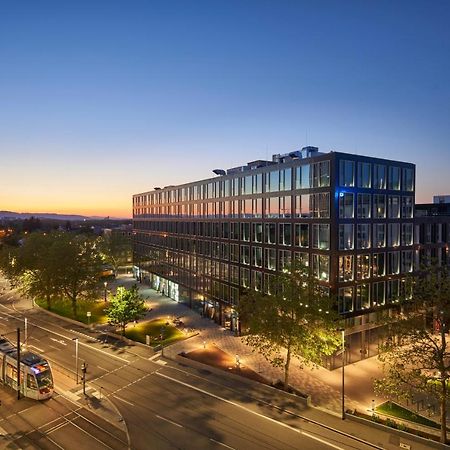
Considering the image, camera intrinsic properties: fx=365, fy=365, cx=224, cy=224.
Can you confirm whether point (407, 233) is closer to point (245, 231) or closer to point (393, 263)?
point (393, 263)

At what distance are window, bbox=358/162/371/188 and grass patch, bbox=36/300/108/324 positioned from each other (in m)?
44.5

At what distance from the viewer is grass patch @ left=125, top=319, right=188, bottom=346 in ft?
166

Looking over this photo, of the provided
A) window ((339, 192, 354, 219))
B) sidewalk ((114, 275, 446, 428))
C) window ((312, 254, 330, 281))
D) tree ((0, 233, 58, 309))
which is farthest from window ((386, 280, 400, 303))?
tree ((0, 233, 58, 309))

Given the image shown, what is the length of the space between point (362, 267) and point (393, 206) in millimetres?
10444

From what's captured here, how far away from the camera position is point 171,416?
30.5m

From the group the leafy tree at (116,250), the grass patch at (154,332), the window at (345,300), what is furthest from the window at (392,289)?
the leafy tree at (116,250)

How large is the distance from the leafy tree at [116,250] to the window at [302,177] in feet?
240

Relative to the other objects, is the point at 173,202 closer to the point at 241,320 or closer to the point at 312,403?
the point at 241,320

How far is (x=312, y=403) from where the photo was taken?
110 ft

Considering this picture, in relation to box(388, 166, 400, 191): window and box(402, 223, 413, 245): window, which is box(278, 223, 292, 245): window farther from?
box(402, 223, 413, 245): window

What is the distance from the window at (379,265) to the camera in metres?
46.5

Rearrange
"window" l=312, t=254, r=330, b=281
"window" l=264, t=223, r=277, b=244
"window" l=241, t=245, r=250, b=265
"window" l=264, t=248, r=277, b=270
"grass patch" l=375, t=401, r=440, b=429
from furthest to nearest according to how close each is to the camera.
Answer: "window" l=241, t=245, r=250, b=265 < "window" l=264, t=223, r=277, b=244 < "window" l=264, t=248, r=277, b=270 < "window" l=312, t=254, r=330, b=281 < "grass patch" l=375, t=401, r=440, b=429

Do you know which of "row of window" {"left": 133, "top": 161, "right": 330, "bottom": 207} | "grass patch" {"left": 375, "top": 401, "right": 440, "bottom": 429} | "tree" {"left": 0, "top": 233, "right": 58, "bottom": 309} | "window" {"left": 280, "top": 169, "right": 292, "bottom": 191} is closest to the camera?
"grass patch" {"left": 375, "top": 401, "right": 440, "bottom": 429}

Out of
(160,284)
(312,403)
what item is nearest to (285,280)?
(312,403)
